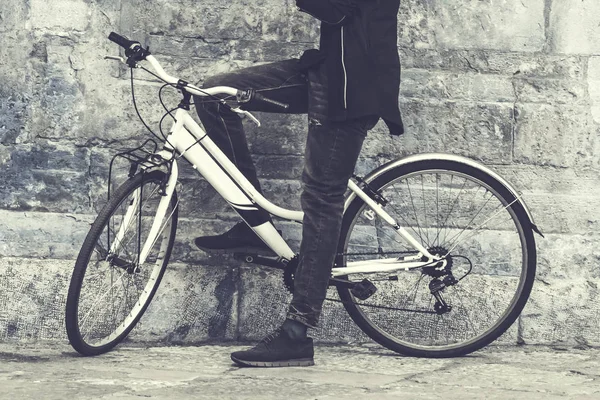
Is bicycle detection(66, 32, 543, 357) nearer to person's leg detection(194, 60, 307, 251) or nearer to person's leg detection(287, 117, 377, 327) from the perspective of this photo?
person's leg detection(194, 60, 307, 251)

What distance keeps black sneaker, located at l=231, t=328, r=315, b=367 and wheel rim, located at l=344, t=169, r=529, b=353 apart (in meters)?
0.41

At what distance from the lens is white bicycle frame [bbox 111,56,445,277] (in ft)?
15.6

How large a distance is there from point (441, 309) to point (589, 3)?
1752mm

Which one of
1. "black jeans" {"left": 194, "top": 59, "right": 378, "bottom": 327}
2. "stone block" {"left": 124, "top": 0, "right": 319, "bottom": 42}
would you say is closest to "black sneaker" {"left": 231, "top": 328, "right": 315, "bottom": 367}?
"black jeans" {"left": 194, "top": 59, "right": 378, "bottom": 327}

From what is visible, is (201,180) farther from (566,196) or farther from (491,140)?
(566,196)

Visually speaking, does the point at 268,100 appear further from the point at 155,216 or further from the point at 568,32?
the point at 568,32

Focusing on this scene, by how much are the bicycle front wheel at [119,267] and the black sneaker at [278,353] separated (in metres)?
0.63

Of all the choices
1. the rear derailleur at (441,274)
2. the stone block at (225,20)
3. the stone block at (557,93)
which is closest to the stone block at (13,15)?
the stone block at (225,20)

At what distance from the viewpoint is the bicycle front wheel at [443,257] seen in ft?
16.5

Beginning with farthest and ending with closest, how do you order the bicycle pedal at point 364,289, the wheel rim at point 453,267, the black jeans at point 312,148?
the wheel rim at point 453,267 < the bicycle pedal at point 364,289 < the black jeans at point 312,148

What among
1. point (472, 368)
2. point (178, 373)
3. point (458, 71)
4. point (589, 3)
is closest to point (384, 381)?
point (472, 368)

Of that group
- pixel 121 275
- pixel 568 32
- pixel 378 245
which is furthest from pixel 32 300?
pixel 568 32

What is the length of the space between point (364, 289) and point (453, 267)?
687 millimetres

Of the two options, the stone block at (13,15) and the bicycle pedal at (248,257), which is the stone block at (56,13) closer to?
the stone block at (13,15)
